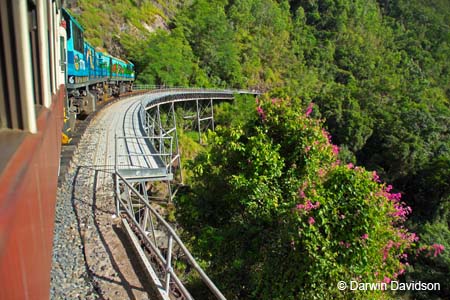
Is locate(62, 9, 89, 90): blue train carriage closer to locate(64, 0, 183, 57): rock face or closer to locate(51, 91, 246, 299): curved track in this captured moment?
locate(51, 91, 246, 299): curved track

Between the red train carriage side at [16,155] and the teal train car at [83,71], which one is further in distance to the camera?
the teal train car at [83,71]

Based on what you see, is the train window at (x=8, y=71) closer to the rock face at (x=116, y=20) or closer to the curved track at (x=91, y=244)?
the curved track at (x=91, y=244)

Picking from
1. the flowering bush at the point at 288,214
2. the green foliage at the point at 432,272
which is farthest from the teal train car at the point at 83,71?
the green foliage at the point at 432,272

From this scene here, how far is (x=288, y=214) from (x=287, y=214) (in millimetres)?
56

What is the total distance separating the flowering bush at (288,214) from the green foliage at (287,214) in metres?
0.01

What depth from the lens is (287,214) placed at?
4590mm

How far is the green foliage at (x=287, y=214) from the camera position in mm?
4043

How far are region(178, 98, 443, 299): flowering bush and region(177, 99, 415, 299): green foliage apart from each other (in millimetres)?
13

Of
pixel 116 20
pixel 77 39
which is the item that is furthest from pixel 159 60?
pixel 77 39

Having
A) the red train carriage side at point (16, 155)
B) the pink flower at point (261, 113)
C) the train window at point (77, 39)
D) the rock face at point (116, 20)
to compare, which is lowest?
the pink flower at point (261, 113)

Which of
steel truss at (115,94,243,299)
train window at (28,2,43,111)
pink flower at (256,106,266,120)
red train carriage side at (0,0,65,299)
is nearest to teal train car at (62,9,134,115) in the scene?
steel truss at (115,94,243,299)

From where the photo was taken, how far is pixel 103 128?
12273mm

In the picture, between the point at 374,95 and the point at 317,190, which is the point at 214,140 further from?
the point at 374,95

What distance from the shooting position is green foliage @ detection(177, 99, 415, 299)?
4.04 meters
